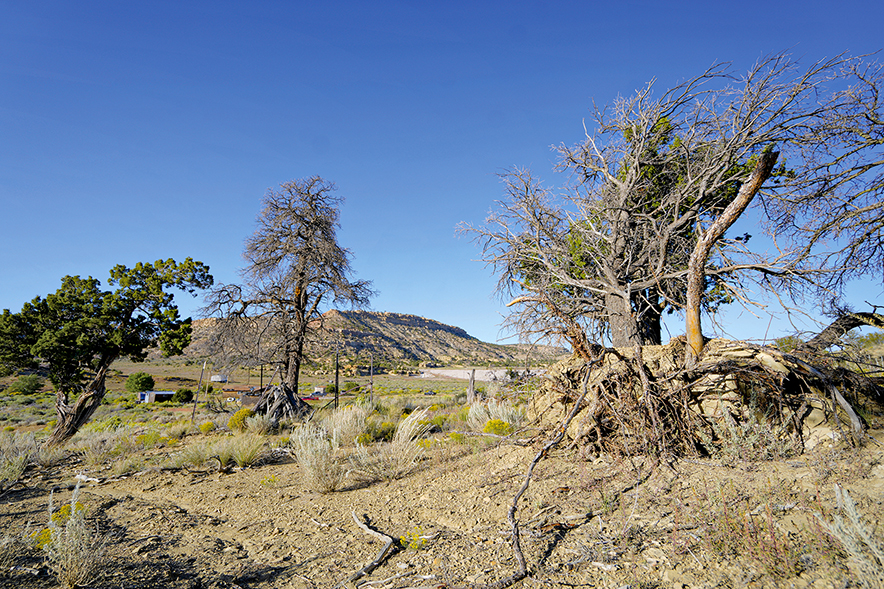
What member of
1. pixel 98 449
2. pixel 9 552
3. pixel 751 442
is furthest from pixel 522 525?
pixel 98 449

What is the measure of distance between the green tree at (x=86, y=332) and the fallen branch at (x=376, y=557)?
1030 cm

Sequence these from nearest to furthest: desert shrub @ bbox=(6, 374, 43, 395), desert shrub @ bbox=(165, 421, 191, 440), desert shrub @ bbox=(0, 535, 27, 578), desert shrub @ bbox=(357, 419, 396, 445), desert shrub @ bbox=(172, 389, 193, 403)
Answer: desert shrub @ bbox=(0, 535, 27, 578) → desert shrub @ bbox=(357, 419, 396, 445) → desert shrub @ bbox=(165, 421, 191, 440) → desert shrub @ bbox=(172, 389, 193, 403) → desert shrub @ bbox=(6, 374, 43, 395)

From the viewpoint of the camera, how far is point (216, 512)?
5.43 metres

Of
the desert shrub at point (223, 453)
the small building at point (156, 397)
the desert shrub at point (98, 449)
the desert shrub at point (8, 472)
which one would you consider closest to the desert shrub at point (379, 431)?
the desert shrub at point (223, 453)

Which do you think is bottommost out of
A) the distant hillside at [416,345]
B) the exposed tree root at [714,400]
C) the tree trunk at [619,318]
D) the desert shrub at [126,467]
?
the desert shrub at [126,467]

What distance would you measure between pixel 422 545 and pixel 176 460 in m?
6.58

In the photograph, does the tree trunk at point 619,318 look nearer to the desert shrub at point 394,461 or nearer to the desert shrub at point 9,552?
the desert shrub at point 394,461

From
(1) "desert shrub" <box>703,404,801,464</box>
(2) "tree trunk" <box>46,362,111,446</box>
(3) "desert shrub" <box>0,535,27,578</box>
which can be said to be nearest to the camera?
(3) "desert shrub" <box>0,535,27,578</box>

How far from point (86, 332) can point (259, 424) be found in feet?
17.1

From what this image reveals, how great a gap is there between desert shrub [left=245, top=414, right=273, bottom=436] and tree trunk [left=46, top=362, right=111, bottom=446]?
3.86 m

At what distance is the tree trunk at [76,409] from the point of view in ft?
35.5

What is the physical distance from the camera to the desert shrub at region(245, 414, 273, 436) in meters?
11.2

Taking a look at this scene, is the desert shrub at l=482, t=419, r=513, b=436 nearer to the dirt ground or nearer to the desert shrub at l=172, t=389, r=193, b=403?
the dirt ground

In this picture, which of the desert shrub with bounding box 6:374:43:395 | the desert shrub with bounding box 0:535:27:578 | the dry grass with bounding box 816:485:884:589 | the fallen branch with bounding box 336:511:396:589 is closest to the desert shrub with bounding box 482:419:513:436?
the fallen branch with bounding box 336:511:396:589
